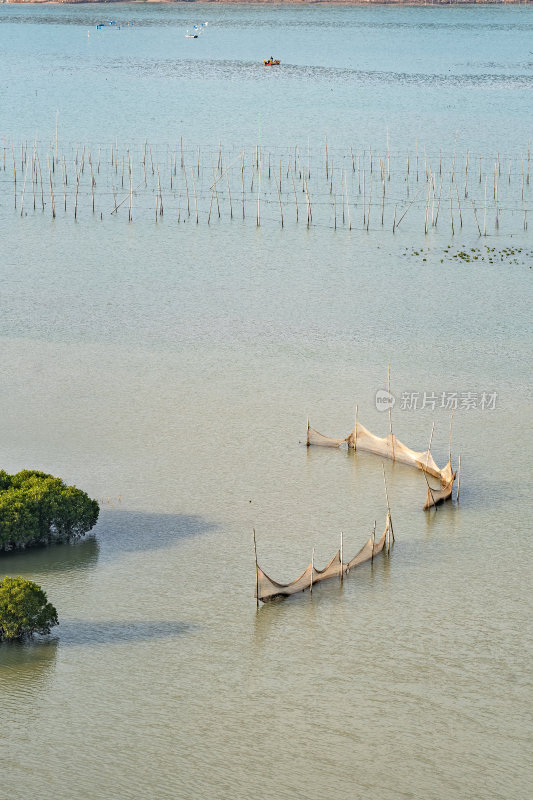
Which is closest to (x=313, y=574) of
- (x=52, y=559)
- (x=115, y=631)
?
(x=115, y=631)

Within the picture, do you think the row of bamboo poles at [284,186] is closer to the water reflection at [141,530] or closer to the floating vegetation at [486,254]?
the floating vegetation at [486,254]

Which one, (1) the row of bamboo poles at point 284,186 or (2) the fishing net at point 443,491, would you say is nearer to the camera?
(2) the fishing net at point 443,491

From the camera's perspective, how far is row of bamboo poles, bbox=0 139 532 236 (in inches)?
1686

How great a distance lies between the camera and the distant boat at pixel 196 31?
113606 millimetres

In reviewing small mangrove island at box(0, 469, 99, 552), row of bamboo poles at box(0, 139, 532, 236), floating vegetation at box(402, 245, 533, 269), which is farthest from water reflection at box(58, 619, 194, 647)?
row of bamboo poles at box(0, 139, 532, 236)

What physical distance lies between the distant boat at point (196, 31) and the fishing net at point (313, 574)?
100m

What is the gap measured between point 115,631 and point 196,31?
358 ft

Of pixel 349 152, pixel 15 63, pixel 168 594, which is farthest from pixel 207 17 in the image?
pixel 168 594

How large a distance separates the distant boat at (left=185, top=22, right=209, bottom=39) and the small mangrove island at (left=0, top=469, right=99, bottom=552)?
9940cm

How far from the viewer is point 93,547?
1953 cm

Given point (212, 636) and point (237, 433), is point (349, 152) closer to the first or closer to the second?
point (237, 433)

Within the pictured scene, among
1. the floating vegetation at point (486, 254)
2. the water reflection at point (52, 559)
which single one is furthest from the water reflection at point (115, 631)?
the floating vegetation at point (486, 254)

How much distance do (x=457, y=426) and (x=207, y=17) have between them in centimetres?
12150

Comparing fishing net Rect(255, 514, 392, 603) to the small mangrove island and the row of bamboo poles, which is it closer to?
the small mangrove island
